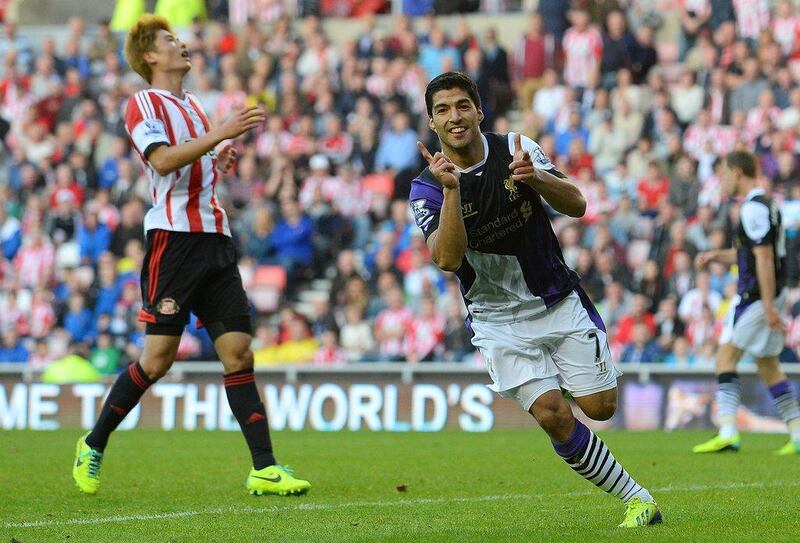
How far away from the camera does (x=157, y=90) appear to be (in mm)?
8586

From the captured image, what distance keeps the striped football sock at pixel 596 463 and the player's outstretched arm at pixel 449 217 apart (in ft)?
3.44

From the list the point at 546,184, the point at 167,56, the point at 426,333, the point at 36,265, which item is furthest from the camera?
the point at 36,265

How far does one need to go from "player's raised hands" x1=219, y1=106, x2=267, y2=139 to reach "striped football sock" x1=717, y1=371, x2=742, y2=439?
534cm

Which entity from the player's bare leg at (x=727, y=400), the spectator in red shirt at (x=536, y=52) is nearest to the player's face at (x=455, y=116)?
the player's bare leg at (x=727, y=400)

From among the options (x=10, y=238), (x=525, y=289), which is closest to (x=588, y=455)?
(x=525, y=289)

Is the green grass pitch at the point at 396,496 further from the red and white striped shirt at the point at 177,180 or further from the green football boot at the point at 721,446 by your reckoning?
the red and white striped shirt at the point at 177,180

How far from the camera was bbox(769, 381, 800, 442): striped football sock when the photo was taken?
11.4 metres

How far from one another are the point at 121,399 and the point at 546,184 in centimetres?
332

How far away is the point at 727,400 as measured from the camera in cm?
1155

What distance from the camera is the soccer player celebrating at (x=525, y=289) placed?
667 centimetres

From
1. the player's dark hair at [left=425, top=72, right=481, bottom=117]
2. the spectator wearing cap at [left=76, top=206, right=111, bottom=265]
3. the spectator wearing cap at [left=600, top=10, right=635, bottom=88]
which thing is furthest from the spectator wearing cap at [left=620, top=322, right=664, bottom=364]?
the player's dark hair at [left=425, top=72, right=481, bottom=117]

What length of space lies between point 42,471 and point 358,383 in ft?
21.0

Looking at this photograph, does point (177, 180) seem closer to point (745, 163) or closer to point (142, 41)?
point (142, 41)

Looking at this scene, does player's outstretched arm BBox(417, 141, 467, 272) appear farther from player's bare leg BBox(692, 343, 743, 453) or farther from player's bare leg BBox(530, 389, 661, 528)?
player's bare leg BBox(692, 343, 743, 453)
